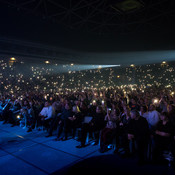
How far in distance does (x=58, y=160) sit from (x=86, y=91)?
1384cm

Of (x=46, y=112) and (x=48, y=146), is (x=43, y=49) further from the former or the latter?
(x=48, y=146)

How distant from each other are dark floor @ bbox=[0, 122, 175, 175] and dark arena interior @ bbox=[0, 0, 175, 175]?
0.03 metres

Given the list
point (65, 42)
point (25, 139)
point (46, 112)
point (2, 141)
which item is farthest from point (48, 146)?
point (65, 42)

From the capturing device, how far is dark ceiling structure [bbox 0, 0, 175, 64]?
47.3 ft

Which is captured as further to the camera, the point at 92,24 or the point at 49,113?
the point at 92,24

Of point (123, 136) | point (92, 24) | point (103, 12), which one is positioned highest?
point (92, 24)

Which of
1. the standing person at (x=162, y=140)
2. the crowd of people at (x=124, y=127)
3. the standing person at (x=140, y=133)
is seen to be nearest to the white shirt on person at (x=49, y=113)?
the crowd of people at (x=124, y=127)

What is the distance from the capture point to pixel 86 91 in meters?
18.1

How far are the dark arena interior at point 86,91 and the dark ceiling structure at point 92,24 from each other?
11cm

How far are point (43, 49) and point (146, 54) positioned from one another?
12.3m

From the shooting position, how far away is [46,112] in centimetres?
775

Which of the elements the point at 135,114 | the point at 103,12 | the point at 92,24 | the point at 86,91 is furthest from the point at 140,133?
the point at 92,24

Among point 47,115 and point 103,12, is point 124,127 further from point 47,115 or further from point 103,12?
point 103,12

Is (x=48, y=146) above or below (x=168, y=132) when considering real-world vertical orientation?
below
